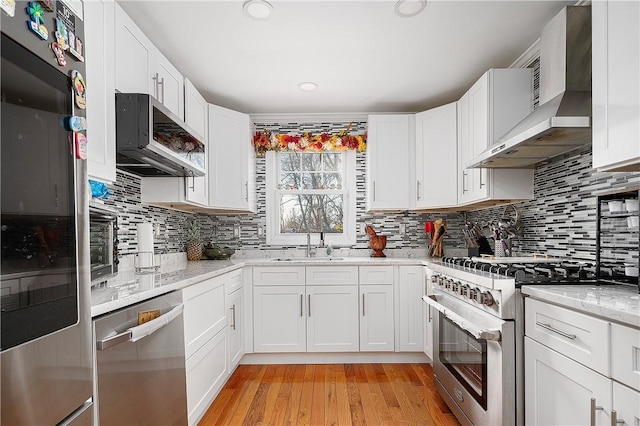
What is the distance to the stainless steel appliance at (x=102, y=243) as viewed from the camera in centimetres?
145

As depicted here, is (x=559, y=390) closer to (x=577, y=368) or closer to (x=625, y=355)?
(x=577, y=368)

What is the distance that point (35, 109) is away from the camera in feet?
2.81

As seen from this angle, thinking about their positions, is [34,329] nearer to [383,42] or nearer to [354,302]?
[383,42]

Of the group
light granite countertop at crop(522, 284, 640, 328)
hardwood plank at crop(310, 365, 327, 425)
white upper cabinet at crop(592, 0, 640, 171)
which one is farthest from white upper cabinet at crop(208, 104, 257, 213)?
white upper cabinet at crop(592, 0, 640, 171)

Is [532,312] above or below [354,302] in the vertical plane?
above

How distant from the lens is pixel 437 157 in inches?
130

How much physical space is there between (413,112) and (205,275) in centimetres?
265

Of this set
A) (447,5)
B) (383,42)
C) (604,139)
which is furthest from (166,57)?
(604,139)

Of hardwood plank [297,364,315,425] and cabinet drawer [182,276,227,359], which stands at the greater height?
cabinet drawer [182,276,227,359]

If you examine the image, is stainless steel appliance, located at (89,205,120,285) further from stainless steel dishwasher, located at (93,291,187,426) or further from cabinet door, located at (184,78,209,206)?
cabinet door, located at (184,78,209,206)

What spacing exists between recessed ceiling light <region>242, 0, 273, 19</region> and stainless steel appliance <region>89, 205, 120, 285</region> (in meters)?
1.30

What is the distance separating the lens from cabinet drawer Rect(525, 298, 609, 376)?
1.19 m

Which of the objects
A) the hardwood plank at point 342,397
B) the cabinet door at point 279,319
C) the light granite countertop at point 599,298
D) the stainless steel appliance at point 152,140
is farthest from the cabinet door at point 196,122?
the light granite countertop at point 599,298

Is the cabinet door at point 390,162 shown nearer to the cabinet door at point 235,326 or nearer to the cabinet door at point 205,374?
the cabinet door at point 235,326
